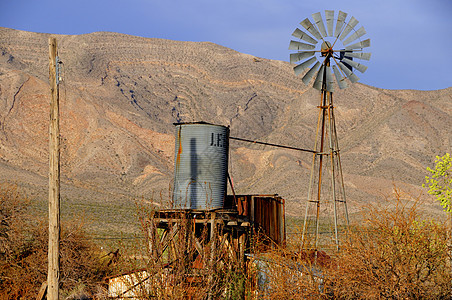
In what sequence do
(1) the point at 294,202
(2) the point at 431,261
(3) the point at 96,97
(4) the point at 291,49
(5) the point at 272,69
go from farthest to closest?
(5) the point at 272,69 → (3) the point at 96,97 → (1) the point at 294,202 → (4) the point at 291,49 → (2) the point at 431,261

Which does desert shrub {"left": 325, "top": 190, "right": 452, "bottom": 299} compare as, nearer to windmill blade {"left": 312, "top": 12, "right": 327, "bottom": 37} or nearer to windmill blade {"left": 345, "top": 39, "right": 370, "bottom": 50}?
windmill blade {"left": 345, "top": 39, "right": 370, "bottom": 50}

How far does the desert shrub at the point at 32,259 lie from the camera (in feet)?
71.8

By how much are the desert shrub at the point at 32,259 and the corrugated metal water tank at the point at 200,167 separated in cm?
549

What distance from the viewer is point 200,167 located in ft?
63.0

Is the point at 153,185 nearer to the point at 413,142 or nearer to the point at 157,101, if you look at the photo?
the point at 157,101

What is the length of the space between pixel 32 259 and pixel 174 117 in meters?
91.3

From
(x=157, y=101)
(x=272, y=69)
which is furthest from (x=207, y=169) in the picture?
(x=272, y=69)

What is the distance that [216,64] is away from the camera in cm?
12888

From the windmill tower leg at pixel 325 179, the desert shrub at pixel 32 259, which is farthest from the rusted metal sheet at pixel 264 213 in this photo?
the desert shrub at pixel 32 259

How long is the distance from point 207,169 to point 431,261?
7948 mm

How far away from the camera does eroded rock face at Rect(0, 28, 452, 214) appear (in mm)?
84000

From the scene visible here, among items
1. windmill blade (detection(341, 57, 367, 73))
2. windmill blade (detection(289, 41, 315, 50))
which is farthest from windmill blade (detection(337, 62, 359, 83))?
windmill blade (detection(289, 41, 315, 50))

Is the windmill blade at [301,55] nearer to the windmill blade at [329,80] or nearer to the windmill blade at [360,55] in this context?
the windmill blade at [329,80]

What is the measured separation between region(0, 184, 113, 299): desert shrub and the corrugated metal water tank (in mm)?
5495
